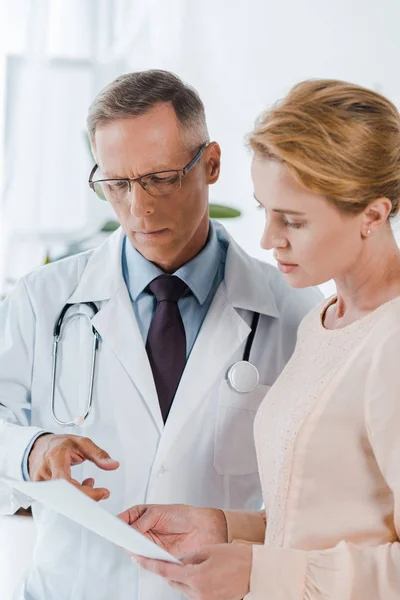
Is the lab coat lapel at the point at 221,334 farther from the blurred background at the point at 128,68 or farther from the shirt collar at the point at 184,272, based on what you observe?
the blurred background at the point at 128,68

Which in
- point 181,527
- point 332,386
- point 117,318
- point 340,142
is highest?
point 340,142

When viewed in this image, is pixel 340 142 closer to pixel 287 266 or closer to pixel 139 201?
pixel 287 266

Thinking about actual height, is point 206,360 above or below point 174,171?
below

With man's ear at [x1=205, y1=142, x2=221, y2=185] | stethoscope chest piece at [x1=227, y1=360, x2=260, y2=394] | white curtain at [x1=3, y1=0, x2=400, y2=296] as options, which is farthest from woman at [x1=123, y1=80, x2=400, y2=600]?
white curtain at [x1=3, y1=0, x2=400, y2=296]

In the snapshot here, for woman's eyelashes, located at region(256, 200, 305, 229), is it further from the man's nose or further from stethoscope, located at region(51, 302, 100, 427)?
stethoscope, located at region(51, 302, 100, 427)

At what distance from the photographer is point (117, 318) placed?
1674 millimetres

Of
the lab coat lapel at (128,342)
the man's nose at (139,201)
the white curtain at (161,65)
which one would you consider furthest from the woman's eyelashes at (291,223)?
the white curtain at (161,65)

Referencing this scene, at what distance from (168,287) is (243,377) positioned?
0.25 meters

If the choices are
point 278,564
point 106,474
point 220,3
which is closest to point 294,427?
point 278,564

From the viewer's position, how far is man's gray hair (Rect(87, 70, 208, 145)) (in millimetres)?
1593

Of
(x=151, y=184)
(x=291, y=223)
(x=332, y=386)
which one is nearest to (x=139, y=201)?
(x=151, y=184)

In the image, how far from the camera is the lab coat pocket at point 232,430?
1618 mm

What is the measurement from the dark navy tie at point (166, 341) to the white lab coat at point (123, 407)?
0.04 meters

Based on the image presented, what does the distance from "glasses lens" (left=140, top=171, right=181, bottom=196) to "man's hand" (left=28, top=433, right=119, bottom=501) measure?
499mm
